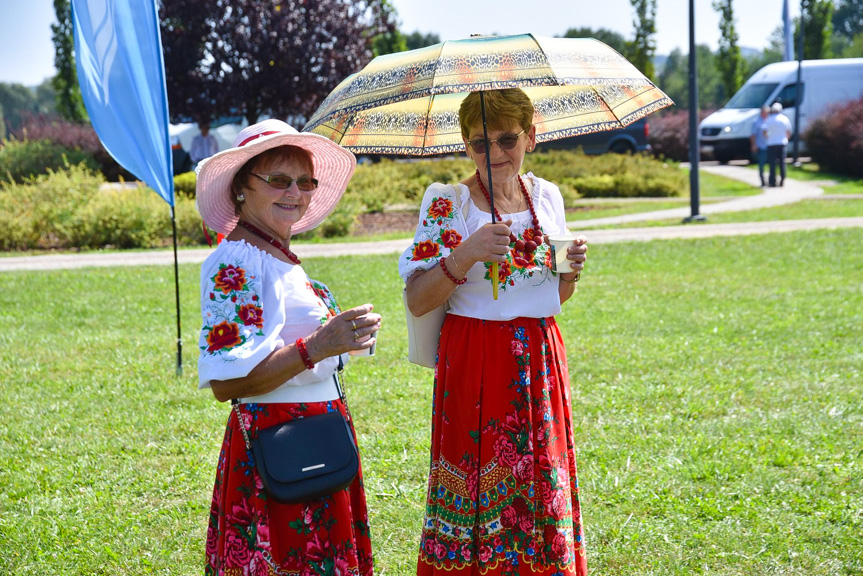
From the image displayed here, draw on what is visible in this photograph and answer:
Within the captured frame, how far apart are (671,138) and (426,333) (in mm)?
29246

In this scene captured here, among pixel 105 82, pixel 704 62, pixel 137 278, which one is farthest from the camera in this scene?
pixel 704 62

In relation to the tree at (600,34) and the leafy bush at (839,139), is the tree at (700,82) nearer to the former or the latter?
the tree at (600,34)

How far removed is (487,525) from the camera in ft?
9.69

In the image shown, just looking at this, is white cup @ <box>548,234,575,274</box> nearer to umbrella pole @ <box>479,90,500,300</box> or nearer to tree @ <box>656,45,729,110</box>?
umbrella pole @ <box>479,90,500,300</box>

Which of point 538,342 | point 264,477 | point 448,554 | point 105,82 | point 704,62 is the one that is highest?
point 704,62

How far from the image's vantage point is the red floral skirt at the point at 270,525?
242 centimetres

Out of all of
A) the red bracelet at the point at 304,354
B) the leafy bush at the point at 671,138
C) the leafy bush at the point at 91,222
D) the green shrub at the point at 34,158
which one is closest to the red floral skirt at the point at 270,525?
the red bracelet at the point at 304,354

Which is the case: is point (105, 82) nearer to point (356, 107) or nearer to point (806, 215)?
point (356, 107)

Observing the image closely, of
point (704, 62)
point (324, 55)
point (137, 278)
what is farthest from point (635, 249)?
point (704, 62)

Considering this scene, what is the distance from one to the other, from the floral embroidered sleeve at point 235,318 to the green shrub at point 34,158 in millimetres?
21874

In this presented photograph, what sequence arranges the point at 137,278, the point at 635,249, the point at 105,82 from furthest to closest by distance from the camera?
the point at 635,249 → the point at 137,278 → the point at 105,82

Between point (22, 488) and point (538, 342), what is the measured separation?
3.17m

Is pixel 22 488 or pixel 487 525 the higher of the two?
pixel 487 525

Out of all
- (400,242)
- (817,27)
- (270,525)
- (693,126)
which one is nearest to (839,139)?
(693,126)
